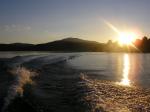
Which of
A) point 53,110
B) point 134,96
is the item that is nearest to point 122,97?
point 134,96

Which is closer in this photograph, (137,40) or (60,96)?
(60,96)

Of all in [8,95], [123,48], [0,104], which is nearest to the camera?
[0,104]

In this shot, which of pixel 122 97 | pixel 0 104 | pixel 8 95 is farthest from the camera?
pixel 122 97

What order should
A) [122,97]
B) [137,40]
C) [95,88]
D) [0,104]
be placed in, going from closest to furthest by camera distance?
[0,104], [122,97], [95,88], [137,40]

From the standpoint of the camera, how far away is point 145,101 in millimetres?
15031

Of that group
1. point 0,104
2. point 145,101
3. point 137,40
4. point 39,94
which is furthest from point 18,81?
point 137,40

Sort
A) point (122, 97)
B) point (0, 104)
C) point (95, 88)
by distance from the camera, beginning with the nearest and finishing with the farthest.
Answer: point (0, 104) < point (122, 97) < point (95, 88)

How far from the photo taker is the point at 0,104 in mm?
12898

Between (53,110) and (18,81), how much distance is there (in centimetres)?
738

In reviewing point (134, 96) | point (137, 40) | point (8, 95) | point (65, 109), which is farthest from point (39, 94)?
point (137, 40)

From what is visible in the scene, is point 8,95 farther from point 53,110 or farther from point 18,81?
point 18,81

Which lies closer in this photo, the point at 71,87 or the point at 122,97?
the point at 122,97

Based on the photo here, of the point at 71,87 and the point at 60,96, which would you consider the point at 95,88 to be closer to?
the point at 71,87

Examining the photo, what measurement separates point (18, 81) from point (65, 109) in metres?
7.41
